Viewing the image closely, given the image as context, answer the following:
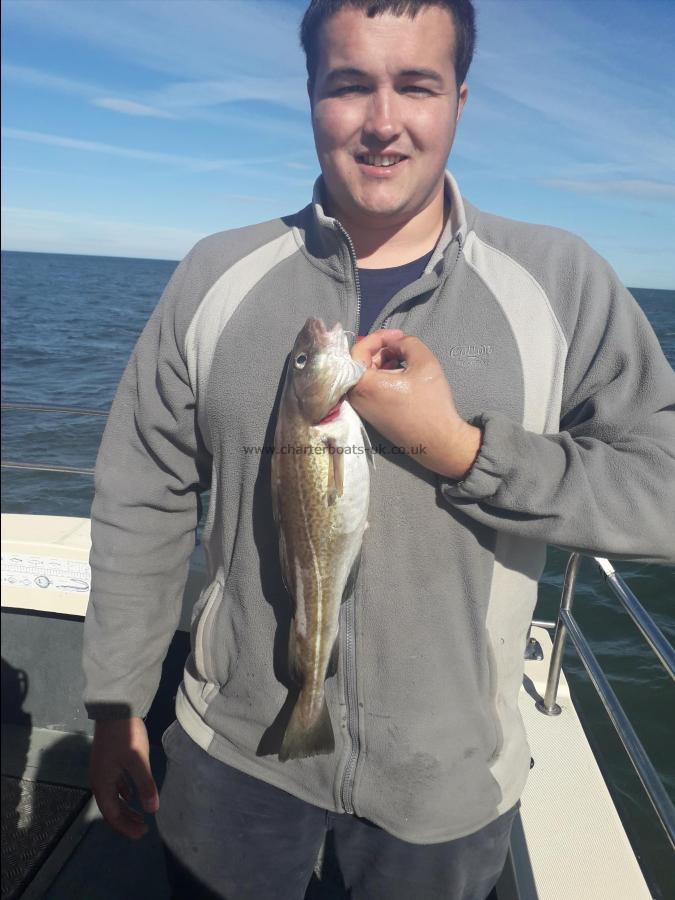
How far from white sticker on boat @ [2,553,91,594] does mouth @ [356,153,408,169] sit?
283cm

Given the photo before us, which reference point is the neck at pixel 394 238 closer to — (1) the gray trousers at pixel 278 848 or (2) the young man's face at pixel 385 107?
(2) the young man's face at pixel 385 107

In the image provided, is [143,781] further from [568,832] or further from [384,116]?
[384,116]

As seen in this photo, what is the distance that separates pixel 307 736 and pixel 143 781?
0.71 meters

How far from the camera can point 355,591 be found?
1907 millimetres

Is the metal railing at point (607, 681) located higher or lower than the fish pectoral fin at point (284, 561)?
lower

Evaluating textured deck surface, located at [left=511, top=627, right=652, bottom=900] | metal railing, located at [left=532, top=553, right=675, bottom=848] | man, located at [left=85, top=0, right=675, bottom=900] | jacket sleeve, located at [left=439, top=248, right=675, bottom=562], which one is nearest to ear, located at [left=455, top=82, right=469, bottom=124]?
man, located at [left=85, top=0, right=675, bottom=900]

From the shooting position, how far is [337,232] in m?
1.98

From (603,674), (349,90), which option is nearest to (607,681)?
(603,674)

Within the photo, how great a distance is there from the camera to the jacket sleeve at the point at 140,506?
6.92 feet

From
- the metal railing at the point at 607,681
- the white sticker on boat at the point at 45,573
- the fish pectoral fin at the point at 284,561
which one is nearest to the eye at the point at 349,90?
the fish pectoral fin at the point at 284,561

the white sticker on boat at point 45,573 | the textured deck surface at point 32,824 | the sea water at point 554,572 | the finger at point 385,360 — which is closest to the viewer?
the finger at point 385,360

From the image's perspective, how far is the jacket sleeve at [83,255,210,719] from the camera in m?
2.11

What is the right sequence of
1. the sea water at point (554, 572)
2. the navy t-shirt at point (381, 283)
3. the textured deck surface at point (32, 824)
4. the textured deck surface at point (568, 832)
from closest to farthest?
the navy t-shirt at point (381, 283), the textured deck surface at point (568, 832), the textured deck surface at point (32, 824), the sea water at point (554, 572)

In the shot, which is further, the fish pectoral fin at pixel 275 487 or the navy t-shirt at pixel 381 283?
the navy t-shirt at pixel 381 283
